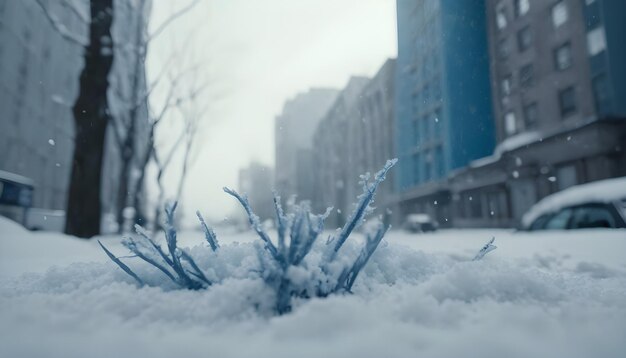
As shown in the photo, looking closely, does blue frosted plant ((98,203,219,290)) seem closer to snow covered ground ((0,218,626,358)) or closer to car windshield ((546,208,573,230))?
snow covered ground ((0,218,626,358))

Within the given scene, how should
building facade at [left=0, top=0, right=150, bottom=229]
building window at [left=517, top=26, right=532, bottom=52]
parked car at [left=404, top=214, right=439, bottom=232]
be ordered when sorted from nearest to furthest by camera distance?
building window at [left=517, top=26, right=532, bottom=52] < parked car at [left=404, top=214, right=439, bottom=232] < building facade at [left=0, top=0, right=150, bottom=229]

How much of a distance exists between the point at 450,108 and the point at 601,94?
8.51 metres

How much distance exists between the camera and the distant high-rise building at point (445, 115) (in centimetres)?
2212

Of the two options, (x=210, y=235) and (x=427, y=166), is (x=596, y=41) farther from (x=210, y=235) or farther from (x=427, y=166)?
(x=210, y=235)

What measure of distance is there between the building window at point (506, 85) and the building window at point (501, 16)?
2.81m

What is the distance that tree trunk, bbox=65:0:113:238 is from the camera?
543 centimetres

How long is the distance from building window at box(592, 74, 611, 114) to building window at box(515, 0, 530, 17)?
19.7ft

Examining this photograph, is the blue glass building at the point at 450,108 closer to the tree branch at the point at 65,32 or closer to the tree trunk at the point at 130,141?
the tree trunk at the point at 130,141

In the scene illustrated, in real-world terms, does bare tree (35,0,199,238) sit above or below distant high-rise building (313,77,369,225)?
below

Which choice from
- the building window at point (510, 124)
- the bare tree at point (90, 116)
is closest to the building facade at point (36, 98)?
the bare tree at point (90, 116)

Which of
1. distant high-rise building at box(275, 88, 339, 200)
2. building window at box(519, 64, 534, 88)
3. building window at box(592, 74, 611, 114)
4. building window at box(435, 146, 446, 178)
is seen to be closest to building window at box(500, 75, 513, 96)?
building window at box(519, 64, 534, 88)

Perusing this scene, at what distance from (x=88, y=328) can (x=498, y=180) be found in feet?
78.6

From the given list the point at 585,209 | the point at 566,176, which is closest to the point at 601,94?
the point at 566,176

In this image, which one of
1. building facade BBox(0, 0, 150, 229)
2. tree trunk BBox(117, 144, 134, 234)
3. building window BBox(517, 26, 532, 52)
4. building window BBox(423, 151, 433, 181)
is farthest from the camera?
building window BBox(423, 151, 433, 181)
